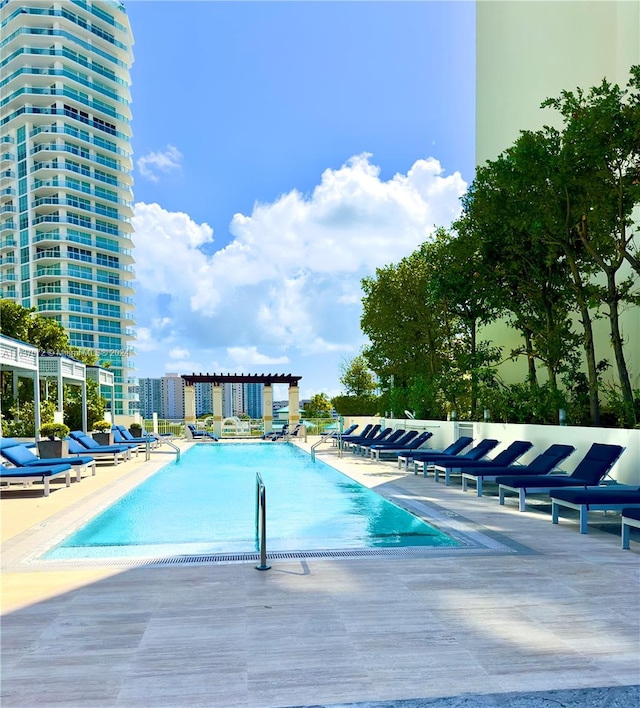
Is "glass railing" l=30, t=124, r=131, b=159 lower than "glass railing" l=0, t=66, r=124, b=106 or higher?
lower

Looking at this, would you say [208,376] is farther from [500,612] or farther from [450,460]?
[500,612]

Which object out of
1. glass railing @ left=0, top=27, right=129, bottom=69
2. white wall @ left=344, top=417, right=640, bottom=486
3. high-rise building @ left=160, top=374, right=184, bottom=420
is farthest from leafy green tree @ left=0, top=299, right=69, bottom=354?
high-rise building @ left=160, top=374, right=184, bottom=420

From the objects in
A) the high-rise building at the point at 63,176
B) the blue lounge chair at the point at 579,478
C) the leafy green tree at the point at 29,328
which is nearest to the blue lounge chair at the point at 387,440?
the blue lounge chair at the point at 579,478

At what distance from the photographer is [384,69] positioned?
19.1 metres

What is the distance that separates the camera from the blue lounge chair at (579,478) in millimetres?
8422

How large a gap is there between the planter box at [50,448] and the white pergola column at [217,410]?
16.2m

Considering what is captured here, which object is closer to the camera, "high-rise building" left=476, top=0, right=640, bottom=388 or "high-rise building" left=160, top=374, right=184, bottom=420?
"high-rise building" left=476, top=0, right=640, bottom=388

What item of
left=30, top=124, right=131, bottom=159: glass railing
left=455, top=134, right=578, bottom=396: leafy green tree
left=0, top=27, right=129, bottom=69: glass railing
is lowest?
left=455, top=134, right=578, bottom=396: leafy green tree

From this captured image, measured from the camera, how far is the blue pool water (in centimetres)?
703

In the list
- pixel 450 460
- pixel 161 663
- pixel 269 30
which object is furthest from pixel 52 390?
pixel 161 663

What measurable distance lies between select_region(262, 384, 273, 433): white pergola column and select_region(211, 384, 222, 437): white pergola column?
7.33ft

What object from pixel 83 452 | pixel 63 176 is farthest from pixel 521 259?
pixel 63 176

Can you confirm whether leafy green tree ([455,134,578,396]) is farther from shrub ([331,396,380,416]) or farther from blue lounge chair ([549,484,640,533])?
shrub ([331,396,380,416])

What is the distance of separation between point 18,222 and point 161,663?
69185 mm
